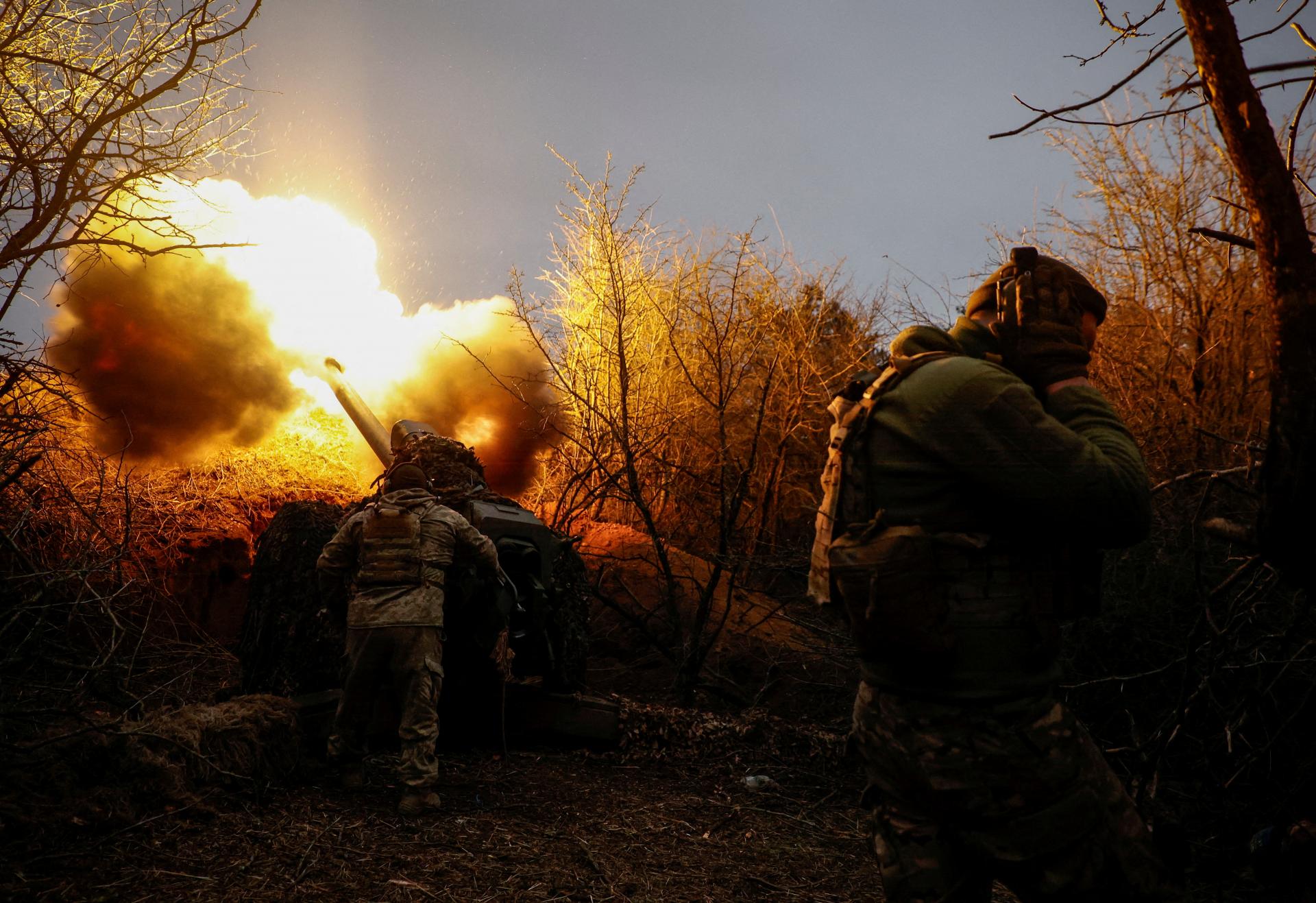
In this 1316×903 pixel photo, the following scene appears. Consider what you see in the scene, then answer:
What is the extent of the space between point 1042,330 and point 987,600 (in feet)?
2.40

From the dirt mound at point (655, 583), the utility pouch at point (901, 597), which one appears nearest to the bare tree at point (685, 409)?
the dirt mound at point (655, 583)

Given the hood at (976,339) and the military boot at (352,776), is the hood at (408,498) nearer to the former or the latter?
the military boot at (352,776)

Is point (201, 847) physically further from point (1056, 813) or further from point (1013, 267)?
point (1013, 267)

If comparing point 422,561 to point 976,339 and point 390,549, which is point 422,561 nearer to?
point 390,549

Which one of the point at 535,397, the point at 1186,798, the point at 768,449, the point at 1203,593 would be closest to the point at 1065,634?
the point at 1186,798

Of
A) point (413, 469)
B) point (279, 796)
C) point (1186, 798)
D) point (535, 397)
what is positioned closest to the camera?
point (1186, 798)

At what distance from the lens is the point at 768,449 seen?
49.9 feet

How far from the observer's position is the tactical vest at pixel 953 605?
2059 mm

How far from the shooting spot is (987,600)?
2107 millimetres

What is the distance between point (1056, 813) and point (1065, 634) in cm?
380

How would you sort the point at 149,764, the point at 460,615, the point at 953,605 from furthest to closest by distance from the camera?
the point at 460,615 < the point at 149,764 < the point at 953,605

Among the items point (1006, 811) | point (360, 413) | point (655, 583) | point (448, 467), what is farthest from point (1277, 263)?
point (655, 583)

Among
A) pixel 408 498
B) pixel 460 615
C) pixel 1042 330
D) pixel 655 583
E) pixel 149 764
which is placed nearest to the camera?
pixel 1042 330

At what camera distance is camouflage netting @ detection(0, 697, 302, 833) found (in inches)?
159
